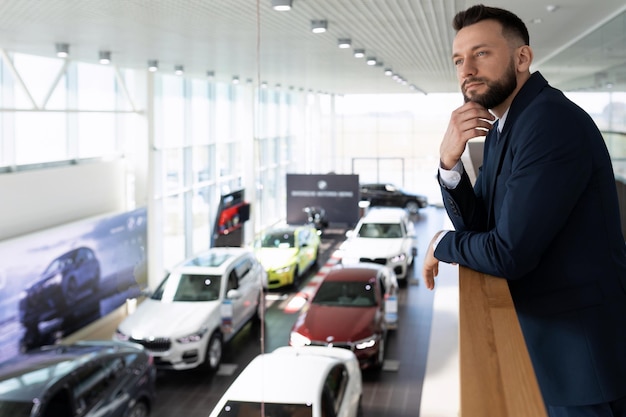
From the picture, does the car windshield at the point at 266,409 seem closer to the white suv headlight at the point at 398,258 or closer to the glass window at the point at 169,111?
the white suv headlight at the point at 398,258

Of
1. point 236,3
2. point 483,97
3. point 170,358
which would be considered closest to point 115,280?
point 170,358

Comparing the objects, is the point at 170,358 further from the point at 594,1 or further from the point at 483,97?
the point at 483,97

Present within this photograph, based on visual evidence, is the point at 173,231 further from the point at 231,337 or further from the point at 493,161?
the point at 493,161

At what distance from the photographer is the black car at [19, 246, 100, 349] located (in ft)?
25.6

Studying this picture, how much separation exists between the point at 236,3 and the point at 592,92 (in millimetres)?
3286

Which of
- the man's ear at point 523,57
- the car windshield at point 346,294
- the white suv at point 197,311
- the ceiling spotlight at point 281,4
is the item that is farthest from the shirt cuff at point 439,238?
the car windshield at point 346,294

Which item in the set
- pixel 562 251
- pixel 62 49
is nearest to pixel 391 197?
pixel 62 49

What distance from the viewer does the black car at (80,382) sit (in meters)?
5.16

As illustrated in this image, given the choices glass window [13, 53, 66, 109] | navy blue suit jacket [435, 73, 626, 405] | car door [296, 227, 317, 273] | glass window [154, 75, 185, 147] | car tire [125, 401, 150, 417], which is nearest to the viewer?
navy blue suit jacket [435, 73, 626, 405]

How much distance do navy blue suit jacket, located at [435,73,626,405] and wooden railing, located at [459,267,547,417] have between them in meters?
0.09

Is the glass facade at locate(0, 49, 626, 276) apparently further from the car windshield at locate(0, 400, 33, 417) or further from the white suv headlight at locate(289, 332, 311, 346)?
the car windshield at locate(0, 400, 33, 417)

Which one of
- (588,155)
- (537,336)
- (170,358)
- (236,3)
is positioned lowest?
(170,358)

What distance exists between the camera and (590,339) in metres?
1.01

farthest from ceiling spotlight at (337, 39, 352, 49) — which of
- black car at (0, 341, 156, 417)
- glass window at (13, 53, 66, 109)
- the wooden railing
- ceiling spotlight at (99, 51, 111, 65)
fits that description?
the wooden railing
